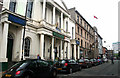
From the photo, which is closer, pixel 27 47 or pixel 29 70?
pixel 29 70

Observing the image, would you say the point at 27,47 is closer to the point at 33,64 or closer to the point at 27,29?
the point at 27,29

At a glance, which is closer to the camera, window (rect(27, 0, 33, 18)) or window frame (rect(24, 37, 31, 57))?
window frame (rect(24, 37, 31, 57))

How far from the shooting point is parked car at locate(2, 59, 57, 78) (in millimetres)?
6018

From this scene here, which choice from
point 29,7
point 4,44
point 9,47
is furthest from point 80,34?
point 4,44

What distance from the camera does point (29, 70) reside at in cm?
640

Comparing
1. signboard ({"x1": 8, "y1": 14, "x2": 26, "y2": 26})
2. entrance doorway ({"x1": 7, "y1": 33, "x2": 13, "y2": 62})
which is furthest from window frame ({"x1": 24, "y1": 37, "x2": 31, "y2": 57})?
signboard ({"x1": 8, "y1": 14, "x2": 26, "y2": 26})

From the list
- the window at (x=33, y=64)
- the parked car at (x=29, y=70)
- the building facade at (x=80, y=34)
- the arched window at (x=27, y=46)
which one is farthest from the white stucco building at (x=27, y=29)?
the building facade at (x=80, y=34)

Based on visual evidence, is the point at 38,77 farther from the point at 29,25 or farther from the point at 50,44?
the point at 50,44

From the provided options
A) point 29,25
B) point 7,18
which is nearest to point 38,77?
point 7,18

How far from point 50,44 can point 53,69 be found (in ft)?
38.3

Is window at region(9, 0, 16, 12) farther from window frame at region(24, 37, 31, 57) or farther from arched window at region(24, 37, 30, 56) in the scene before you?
arched window at region(24, 37, 30, 56)

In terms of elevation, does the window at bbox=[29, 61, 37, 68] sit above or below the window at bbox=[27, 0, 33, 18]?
below

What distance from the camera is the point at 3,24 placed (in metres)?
12.9

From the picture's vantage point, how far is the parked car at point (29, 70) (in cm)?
602
